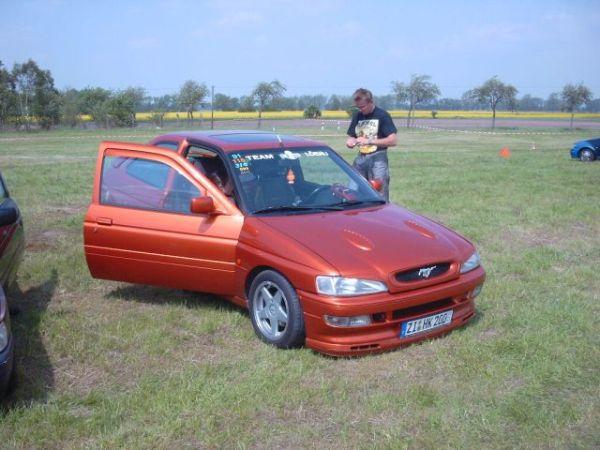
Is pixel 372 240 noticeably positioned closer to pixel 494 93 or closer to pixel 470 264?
pixel 470 264

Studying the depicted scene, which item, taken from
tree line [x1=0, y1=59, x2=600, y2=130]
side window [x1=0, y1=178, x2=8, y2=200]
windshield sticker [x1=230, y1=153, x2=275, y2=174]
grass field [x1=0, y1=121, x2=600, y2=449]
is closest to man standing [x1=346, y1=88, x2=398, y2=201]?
grass field [x1=0, y1=121, x2=600, y2=449]

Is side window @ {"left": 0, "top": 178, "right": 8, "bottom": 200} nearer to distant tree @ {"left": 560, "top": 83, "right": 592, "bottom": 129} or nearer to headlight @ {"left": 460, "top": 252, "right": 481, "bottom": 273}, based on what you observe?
headlight @ {"left": 460, "top": 252, "right": 481, "bottom": 273}

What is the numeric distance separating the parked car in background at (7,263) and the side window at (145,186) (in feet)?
2.59

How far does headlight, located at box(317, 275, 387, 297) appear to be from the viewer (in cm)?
419

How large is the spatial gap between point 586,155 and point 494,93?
38.3 metres

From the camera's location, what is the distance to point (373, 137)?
7.71m

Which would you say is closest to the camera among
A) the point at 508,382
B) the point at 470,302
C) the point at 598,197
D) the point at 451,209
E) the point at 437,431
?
the point at 437,431

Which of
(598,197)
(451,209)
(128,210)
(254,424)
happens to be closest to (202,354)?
(254,424)

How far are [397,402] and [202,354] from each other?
1521 mm

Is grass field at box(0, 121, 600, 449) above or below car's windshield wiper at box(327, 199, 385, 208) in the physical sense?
below

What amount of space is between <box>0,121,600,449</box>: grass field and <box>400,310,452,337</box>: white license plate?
178 mm

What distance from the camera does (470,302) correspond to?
486cm

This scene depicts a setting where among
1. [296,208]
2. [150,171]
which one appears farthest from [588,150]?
[150,171]

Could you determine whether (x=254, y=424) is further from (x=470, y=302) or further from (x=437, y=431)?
(x=470, y=302)
